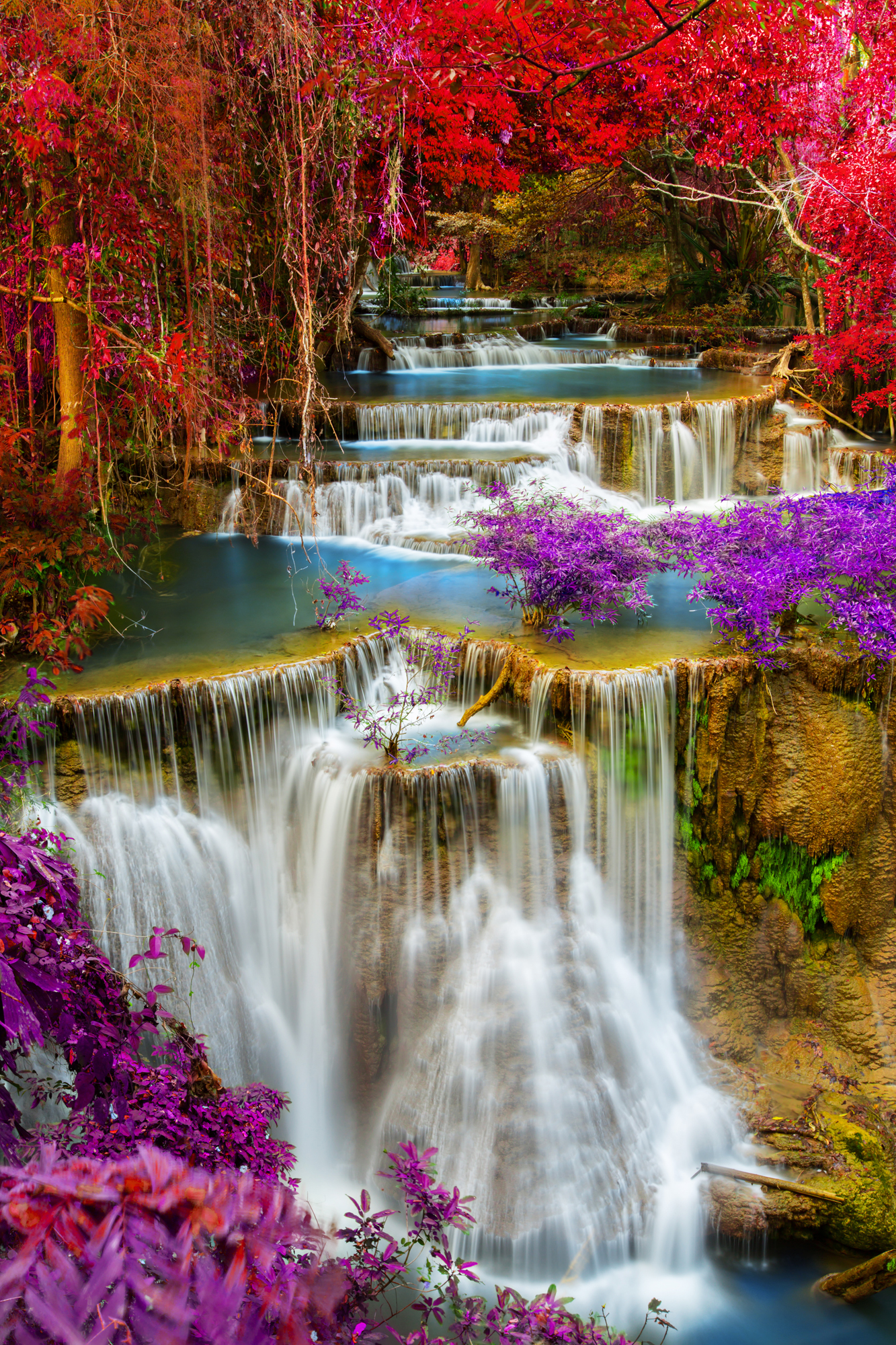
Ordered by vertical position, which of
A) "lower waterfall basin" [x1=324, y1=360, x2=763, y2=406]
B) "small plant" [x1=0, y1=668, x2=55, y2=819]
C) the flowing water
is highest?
"lower waterfall basin" [x1=324, y1=360, x2=763, y2=406]

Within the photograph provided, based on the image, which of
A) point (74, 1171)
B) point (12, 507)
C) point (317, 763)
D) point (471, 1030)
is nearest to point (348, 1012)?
point (471, 1030)

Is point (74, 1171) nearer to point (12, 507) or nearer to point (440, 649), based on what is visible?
point (440, 649)

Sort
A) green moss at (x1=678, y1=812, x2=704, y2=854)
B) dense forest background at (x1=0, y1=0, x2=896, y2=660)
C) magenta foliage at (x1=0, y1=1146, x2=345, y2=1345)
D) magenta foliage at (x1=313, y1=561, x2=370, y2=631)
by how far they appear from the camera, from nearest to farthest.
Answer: magenta foliage at (x1=0, y1=1146, x2=345, y2=1345)
dense forest background at (x1=0, y1=0, x2=896, y2=660)
green moss at (x1=678, y1=812, x2=704, y2=854)
magenta foliage at (x1=313, y1=561, x2=370, y2=631)

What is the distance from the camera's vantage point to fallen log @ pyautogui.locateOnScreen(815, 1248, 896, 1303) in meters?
5.34

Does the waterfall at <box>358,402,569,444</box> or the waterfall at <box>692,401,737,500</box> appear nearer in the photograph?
the waterfall at <box>692,401,737,500</box>

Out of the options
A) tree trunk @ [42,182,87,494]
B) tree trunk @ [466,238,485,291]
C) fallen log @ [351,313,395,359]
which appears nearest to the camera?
tree trunk @ [42,182,87,494]

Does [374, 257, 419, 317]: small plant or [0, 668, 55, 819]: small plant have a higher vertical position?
[374, 257, 419, 317]: small plant

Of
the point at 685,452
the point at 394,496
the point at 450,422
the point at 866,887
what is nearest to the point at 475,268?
the point at 450,422

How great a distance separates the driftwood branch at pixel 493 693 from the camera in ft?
21.6

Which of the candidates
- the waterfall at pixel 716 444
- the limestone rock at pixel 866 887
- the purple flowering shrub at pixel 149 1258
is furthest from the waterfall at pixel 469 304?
the purple flowering shrub at pixel 149 1258

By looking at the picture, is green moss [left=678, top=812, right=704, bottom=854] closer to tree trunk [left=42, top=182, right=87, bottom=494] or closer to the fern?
the fern

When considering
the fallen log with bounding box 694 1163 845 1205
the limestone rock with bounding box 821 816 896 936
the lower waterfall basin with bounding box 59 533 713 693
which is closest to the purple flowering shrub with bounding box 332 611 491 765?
the lower waterfall basin with bounding box 59 533 713 693

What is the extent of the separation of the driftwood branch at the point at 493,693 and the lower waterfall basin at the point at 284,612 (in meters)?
0.30

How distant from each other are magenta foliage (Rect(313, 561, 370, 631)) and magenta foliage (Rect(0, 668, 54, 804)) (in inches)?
88.2
